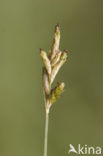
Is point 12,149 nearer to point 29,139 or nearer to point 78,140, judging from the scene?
point 29,139

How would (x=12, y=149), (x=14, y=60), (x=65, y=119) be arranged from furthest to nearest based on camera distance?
1. (x=14, y=60)
2. (x=65, y=119)
3. (x=12, y=149)

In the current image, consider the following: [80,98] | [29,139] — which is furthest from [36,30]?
[29,139]

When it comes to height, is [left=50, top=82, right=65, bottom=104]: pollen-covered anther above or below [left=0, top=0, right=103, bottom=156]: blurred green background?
below

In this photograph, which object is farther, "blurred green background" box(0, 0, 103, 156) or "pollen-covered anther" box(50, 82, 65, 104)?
"blurred green background" box(0, 0, 103, 156)

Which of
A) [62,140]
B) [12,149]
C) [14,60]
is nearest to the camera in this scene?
[12,149]

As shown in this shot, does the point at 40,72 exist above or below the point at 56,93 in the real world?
above

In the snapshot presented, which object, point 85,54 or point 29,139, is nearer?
point 29,139

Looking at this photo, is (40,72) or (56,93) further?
(40,72)

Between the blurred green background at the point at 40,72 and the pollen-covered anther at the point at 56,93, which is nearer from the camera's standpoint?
the pollen-covered anther at the point at 56,93
